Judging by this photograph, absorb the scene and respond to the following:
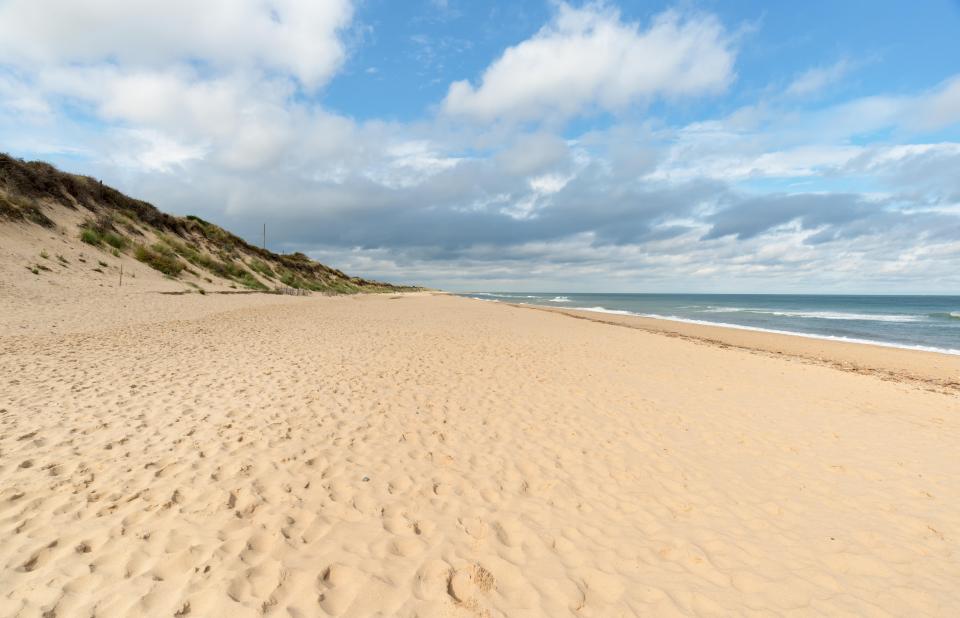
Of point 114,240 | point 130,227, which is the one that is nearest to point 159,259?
point 114,240

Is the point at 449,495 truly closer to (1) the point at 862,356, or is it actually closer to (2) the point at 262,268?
(1) the point at 862,356

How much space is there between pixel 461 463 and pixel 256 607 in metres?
3.06

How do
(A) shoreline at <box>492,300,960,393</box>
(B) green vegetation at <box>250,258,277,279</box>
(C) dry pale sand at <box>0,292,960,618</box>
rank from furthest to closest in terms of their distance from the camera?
1. (B) green vegetation at <box>250,258,277,279</box>
2. (A) shoreline at <box>492,300,960,393</box>
3. (C) dry pale sand at <box>0,292,960,618</box>

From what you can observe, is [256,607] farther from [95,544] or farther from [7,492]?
[7,492]

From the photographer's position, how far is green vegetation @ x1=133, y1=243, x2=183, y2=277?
32.2 meters

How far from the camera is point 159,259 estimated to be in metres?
33.1

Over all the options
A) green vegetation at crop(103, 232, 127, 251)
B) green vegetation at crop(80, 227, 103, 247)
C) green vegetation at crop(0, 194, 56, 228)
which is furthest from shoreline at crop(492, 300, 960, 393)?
green vegetation at crop(0, 194, 56, 228)

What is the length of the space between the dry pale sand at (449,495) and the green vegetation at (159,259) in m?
25.8

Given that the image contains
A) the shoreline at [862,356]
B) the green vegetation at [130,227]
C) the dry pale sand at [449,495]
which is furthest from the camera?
the green vegetation at [130,227]

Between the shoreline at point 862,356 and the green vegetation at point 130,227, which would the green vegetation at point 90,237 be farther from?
the shoreline at point 862,356

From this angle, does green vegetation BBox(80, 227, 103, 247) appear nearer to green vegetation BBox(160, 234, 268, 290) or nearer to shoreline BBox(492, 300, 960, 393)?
green vegetation BBox(160, 234, 268, 290)

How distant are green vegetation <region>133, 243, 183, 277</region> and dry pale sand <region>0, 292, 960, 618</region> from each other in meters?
25.8

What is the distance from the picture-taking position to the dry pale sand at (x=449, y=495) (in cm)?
342

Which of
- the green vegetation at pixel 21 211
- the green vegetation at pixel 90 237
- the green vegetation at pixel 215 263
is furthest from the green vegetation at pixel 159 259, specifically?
the green vegetation at pixel 21 211
